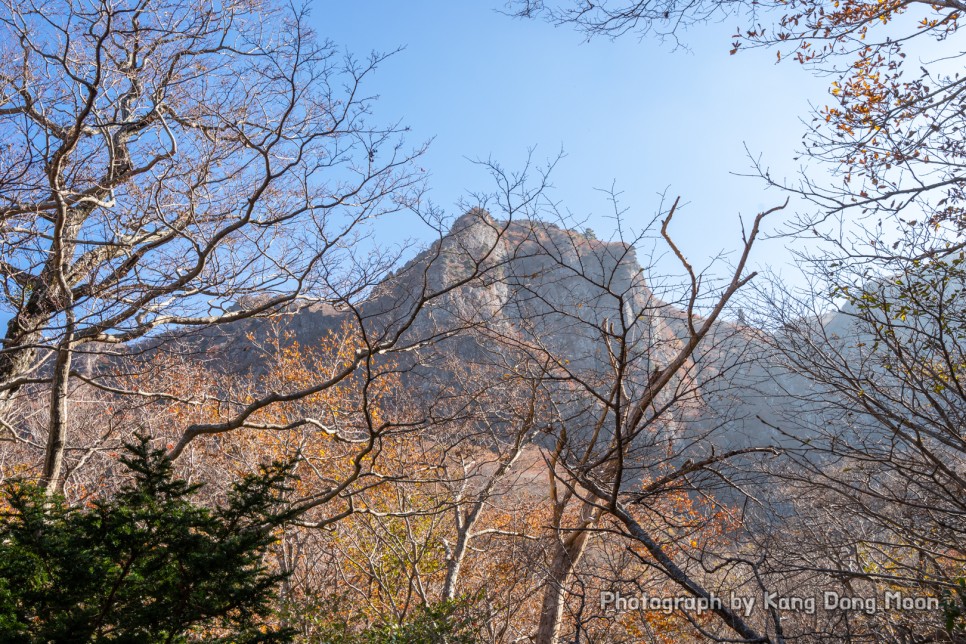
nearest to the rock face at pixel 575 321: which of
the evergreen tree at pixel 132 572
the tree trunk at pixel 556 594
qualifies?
the tree trunk at pixel 556 594

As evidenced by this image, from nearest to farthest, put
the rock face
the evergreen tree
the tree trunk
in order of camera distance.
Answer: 1. the evergreen tree
2. the rock face
3. the tree trunk

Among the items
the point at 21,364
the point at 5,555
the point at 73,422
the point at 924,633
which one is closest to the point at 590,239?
the point at 924,633

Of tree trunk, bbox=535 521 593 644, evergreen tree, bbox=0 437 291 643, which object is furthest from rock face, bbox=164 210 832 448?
evergreen tree, bbox=0 437 291 643

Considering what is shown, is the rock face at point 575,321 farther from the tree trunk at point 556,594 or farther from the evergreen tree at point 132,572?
the evergreen tree at point 132,572

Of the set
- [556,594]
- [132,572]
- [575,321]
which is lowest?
[556,594]

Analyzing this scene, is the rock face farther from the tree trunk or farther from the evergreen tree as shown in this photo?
the evergreen tree

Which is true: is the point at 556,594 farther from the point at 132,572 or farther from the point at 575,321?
the point at 132,572

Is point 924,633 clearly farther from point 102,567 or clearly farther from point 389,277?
point 389,277

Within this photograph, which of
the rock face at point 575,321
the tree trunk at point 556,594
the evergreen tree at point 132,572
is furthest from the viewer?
the tree trunk at point 556,594

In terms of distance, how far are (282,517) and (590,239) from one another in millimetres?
2776

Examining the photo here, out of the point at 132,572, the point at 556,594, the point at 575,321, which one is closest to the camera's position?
the point at 132,572

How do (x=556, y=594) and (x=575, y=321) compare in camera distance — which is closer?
(x=575, y=321)

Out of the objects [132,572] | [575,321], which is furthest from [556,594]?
[132,572]

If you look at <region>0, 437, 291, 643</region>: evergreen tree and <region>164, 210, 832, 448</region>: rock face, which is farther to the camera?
<region>164, 210, 832, 448</region>: rock face
